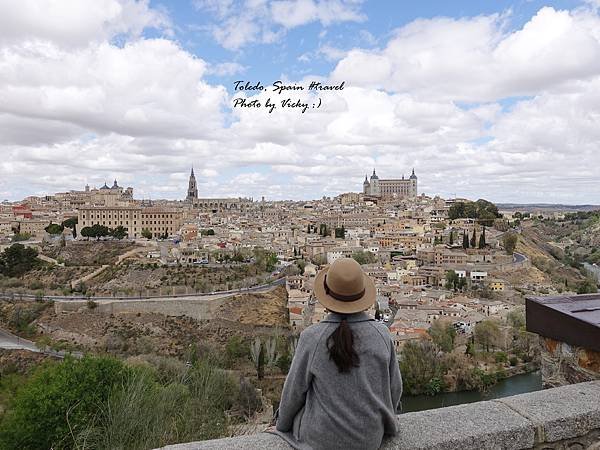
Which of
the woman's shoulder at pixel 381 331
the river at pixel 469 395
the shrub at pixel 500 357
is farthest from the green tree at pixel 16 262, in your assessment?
the woman's shoulder at pixel 381 331

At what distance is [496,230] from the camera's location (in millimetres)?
44000

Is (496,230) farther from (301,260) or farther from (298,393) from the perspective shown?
(298,393)

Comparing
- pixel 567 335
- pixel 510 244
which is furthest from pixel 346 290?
pixel 510 244

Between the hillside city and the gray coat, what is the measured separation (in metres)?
0.94

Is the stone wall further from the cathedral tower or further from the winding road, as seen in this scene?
the cathedral tower

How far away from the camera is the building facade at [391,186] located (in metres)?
81.1

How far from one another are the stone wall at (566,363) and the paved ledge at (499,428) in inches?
6.6

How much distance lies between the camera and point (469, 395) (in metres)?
14.9

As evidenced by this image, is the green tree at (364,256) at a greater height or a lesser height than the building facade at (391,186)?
lesser

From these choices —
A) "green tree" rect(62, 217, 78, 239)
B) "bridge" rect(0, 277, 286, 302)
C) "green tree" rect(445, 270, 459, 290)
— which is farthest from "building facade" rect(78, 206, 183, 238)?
"green tree" rect(445, 270, 459, 290)

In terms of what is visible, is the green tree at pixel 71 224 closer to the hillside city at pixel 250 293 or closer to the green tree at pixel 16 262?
the hillside city at pixel 250 293

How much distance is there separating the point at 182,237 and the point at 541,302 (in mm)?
36894

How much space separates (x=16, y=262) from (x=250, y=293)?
14006mm

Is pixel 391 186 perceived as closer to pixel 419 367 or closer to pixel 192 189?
pixel 192 189
